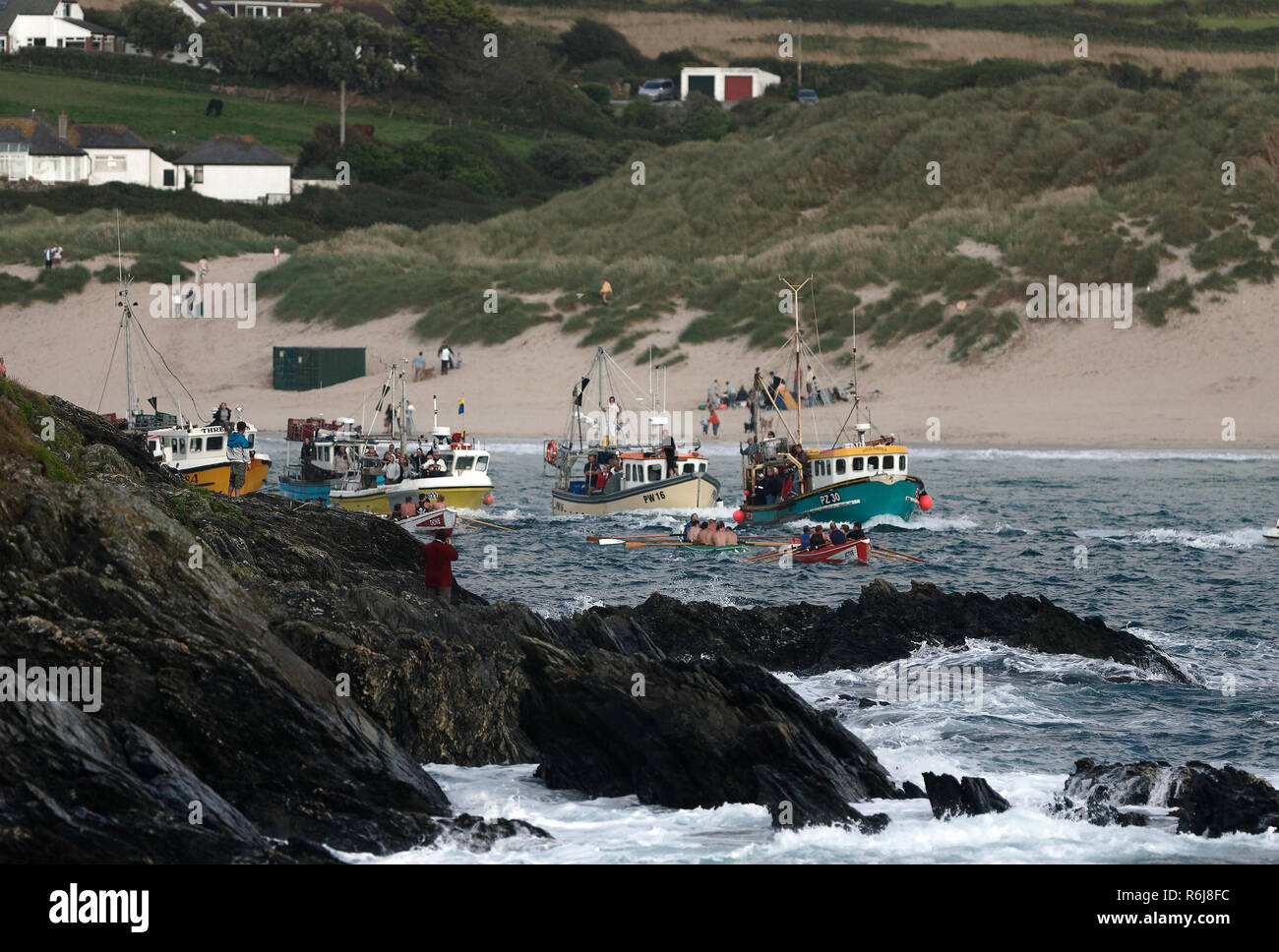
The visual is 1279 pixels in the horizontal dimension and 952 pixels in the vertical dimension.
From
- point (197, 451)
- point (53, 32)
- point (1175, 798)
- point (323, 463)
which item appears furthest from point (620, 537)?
point (53, 32)

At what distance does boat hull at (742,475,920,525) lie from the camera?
45.3 meters

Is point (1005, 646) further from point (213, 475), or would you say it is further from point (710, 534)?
point (213, 475)

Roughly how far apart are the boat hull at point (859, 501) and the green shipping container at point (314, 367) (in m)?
34.9

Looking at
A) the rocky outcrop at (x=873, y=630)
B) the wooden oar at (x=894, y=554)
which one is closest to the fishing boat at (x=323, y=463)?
the wooden oar at (x=894, y=554)

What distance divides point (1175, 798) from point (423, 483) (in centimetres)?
3038

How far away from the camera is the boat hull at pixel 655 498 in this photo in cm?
4841

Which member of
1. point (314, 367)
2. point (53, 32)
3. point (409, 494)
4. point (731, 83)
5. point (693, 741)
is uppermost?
point (53, 32)

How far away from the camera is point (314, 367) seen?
76000 mm

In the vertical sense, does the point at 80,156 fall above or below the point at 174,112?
below

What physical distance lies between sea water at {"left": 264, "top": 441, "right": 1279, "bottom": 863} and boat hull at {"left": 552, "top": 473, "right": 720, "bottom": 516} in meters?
0.61

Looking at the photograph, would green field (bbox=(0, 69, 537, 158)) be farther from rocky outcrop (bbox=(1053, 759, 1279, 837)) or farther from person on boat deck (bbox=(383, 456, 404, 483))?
rocky outcrop (bbox=(1053, 759, 1279, 837))

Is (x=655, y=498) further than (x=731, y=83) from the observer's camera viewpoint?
No

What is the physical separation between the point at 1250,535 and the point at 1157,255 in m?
33.6
